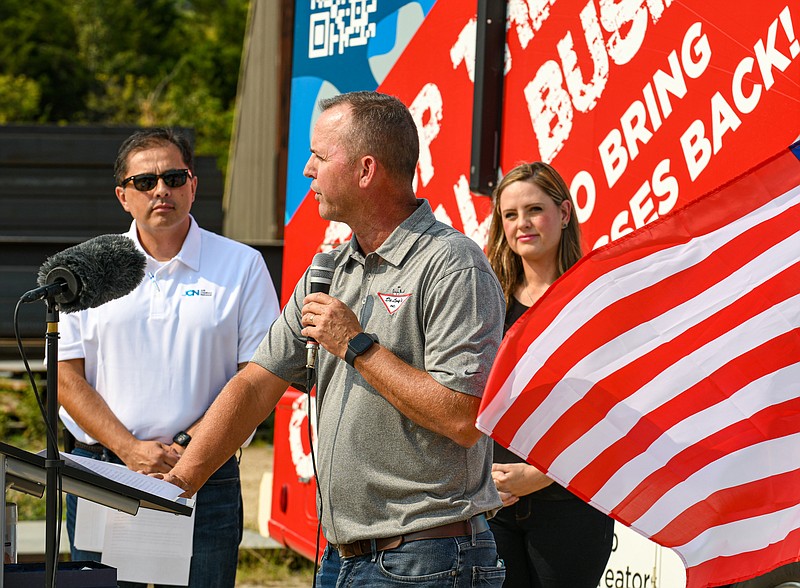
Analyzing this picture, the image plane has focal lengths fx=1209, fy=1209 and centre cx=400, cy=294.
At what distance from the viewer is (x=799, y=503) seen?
2.81 metres

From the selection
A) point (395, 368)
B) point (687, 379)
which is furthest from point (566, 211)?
point (395, 368)

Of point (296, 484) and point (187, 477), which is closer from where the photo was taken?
point (187, 477)

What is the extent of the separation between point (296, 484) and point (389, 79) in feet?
6.91

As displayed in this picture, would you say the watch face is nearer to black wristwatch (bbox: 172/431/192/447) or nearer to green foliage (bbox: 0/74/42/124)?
black wristwatch (bbox: 172/431/192/447)

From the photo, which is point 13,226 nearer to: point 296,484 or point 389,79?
point 296,484

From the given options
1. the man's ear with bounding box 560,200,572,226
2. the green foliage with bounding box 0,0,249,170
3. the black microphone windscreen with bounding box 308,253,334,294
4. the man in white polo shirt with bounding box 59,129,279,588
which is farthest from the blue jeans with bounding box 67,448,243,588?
the green foliage with bounding box 0,0,249,170

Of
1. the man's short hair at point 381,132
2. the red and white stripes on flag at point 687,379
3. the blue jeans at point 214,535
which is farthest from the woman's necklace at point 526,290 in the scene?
the blue jeans at point 214,535

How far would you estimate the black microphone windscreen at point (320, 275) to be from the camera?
2926mm

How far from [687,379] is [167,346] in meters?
1.84

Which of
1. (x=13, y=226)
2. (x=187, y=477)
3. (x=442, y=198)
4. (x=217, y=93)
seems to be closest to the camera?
(x=187, y=477)

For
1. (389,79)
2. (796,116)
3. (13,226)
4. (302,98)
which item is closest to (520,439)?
(796,116)

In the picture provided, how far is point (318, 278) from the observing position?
115 inches

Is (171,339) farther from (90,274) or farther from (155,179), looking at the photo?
(90,274)

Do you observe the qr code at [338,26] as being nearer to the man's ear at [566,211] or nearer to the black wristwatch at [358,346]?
the man's ear at [566,211]
